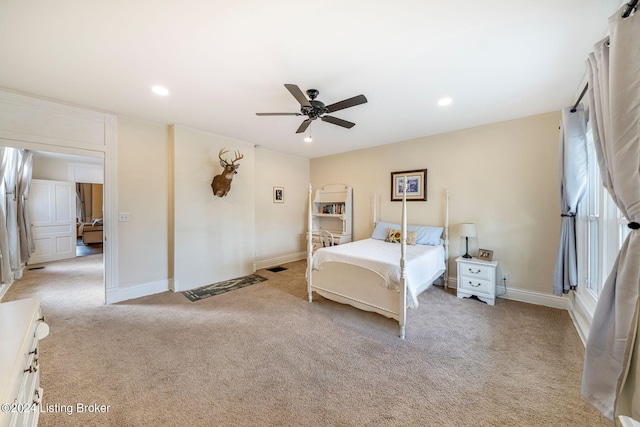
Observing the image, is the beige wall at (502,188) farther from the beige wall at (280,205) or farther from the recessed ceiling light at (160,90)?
the recessed ceiling light at (160,90)

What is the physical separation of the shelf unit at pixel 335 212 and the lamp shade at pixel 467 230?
2.26 metres

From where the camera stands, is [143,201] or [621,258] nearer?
[621,258]

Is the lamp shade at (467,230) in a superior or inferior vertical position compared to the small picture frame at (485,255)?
superior

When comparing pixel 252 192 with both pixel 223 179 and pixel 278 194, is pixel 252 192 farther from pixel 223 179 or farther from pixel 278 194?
pixel 278 194

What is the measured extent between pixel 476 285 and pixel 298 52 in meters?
3.58

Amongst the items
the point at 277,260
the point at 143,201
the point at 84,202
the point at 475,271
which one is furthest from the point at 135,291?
the point at 84,202

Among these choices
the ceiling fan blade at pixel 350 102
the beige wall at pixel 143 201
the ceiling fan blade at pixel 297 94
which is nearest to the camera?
the ceiling fan blade at pixel 297 94

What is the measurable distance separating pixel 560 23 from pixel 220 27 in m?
2.36

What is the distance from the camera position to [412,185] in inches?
173

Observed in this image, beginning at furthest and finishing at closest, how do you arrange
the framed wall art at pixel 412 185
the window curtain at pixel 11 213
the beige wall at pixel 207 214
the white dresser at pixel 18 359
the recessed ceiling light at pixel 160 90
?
the framed wall art at pixel 412 185, the window curtain at pixel 11 213, the beige wall at pixel 207 214, the recessed ceiling light at pixel 160 90, the white dresser at pixel 18 359

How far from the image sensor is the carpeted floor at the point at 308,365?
5.18 feet

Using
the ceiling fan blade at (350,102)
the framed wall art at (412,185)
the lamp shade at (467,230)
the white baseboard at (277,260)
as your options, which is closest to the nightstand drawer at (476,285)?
the lamp shade at (467,230)

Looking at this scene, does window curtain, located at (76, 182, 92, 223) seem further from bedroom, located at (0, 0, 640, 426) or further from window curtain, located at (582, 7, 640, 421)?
window curtain, located at (582, 7, 640, 421)

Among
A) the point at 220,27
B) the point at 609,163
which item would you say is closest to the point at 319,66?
the point at 220,27
